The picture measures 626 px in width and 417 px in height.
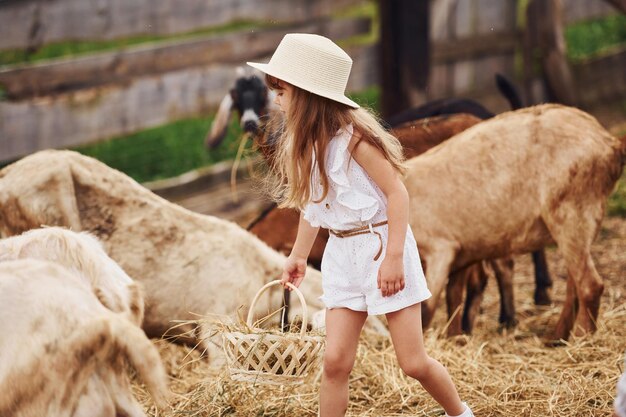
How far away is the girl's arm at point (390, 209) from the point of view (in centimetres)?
310

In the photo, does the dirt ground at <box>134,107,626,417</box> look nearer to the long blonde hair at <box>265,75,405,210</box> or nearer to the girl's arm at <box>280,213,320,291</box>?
the girl's arm at <box>280,213,320,291</box>

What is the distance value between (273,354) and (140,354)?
735 millimetres

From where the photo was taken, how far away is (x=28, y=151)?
7.07 metres

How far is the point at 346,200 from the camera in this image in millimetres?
3197

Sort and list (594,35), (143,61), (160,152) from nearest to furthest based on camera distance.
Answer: (143,61), (160,152), (594,35)

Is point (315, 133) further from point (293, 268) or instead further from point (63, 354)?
point (63, 354)

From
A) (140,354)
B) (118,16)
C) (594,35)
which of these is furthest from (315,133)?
(594,35)

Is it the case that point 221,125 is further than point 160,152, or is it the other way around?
point 160,152

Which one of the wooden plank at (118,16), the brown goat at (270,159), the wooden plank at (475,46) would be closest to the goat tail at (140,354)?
the brown goat at (270,159)

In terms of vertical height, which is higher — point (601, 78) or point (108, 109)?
point (108, 109)

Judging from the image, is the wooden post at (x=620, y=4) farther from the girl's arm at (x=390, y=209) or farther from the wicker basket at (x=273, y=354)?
the wicker basket at (x=273, y=354)

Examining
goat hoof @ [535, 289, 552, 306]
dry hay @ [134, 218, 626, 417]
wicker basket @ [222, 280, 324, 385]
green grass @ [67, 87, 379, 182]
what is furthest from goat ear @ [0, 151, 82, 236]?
green grass @ [67, 87, 379, 182]

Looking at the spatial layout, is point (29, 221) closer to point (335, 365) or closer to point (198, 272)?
point (198, 272)

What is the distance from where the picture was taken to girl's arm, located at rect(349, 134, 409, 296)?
3100mm
